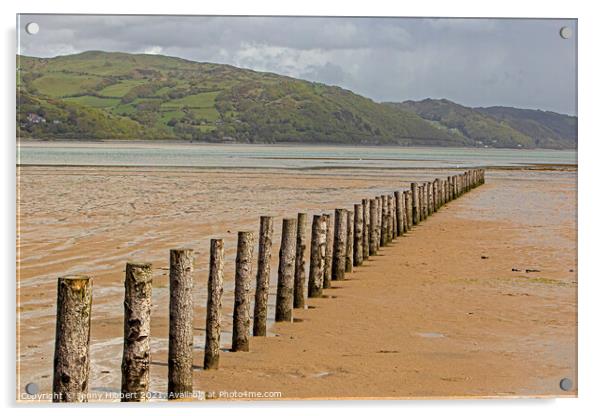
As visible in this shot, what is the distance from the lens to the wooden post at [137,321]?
21.7ft

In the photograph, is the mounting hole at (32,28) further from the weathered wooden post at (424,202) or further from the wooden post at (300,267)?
the weathered wooden post at (424,202)

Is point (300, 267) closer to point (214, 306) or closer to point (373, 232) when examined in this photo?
point (214, 306)

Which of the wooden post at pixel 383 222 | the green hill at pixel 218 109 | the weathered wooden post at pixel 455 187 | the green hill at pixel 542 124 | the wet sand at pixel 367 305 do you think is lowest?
the wet sand at pixel 367 305

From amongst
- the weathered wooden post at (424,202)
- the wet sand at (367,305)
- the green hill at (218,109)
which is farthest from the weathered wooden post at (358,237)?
the weathered wooden post at (424,202)

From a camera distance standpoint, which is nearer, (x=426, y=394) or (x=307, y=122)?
(x=426, y=394)

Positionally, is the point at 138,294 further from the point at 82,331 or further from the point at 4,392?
the point at 4,392

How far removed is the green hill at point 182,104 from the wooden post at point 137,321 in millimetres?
1861

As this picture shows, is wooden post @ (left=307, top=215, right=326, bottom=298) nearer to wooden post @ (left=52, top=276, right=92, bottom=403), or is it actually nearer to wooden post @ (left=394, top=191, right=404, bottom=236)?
wooden post @ (left=52, top=276, right=92, bottom=403)

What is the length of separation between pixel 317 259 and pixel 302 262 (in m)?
0.65

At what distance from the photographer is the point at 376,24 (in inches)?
319

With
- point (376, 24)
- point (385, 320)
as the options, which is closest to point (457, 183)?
point (385, 320)

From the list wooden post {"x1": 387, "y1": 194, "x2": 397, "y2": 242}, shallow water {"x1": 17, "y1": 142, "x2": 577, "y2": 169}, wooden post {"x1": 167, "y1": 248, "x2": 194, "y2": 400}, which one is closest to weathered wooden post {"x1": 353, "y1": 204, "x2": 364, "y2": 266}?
wooden post {"x1": 387, "y1": 194, "x2": 397, "y2": 242}

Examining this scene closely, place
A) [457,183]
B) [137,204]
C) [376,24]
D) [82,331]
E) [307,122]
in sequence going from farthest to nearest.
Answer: [457,183]
[137,204]
[307,122]
[376,24]
[82,331]
